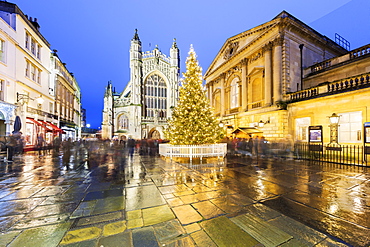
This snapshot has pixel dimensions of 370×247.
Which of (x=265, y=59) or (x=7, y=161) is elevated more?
(x=265, y=59)

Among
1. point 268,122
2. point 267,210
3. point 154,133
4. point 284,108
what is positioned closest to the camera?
point 267,210

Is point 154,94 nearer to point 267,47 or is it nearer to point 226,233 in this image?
point 267,47

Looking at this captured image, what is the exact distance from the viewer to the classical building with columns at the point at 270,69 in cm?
1448

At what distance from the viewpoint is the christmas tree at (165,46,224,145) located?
1029 centimetres

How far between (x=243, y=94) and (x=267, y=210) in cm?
1700

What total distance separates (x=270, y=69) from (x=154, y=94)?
30661 millimetres

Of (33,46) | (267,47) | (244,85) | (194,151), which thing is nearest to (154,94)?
(33,46)

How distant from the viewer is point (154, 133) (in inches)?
1555

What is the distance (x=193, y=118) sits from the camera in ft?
33.9

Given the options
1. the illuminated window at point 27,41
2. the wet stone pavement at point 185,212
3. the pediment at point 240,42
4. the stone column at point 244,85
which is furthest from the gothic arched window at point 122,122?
the wet stone pavement at point 185,212

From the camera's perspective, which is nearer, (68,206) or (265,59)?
(68,206)

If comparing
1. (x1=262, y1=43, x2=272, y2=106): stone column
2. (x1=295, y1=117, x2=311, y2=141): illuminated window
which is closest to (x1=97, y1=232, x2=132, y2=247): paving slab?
(x1=295, y1=117, x2=311, y2=141): illuminated window

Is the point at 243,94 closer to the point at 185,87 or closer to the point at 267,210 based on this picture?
the point at 185,87

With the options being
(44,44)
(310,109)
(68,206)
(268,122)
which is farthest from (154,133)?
(68,206)
